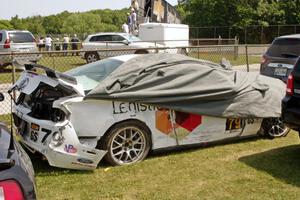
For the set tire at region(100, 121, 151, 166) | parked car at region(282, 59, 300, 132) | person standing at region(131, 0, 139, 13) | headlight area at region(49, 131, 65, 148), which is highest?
person standing at region(131, 0, 139, 13)

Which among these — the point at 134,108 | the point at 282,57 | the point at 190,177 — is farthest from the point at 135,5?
the point at 190,177

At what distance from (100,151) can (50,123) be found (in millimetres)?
708

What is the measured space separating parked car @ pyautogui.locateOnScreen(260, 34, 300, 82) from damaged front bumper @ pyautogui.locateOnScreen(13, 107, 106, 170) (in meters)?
6.24

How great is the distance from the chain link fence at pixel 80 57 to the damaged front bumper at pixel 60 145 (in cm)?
350

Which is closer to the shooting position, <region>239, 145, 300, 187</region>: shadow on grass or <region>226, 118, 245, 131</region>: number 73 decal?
<region>239, 145, 300, 187</region>: shadow on grass

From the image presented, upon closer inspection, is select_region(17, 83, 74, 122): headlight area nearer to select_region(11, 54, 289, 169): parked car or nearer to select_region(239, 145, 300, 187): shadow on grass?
select_region(11, 54, 289, 169): parked car

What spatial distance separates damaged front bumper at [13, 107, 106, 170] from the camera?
568 centimetres

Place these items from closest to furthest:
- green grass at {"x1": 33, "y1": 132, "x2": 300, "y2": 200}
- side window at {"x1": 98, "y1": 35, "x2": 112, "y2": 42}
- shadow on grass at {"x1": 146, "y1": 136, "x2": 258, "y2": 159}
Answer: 1. green grass at {"x1": 33, "y1": 132, "x2": 300, "y2": 200}
2. shadow on grass at {"x1": 146, "y1": 136, "x2": 258, "y2": 159}
3. side window at {"x1": 98, "y1": 35, "x2": 112, "y2": 42}

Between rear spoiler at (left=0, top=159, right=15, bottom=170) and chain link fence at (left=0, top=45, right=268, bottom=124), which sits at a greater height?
rear spoiler at (left=0, top=159, right=15, bottom=170)

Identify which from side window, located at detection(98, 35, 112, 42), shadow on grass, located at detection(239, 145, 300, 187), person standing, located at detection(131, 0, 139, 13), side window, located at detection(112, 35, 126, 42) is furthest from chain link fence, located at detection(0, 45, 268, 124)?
person standing, located at detection(131, 0, 139, 13)

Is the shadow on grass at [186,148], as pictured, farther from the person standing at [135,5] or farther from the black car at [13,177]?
the person standing at [135,5]

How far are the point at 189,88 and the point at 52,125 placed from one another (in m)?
2.09

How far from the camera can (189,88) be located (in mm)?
6766

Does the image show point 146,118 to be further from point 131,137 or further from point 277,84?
point 277,84
